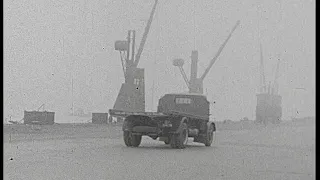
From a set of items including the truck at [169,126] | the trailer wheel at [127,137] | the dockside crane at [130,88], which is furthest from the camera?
the dockside crane at [130,88]

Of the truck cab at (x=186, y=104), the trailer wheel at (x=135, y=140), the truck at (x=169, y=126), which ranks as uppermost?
the truck cab at (x=186, y=104)

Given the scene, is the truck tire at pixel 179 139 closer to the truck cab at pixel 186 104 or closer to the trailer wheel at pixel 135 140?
the trailer wheel at pixel 135 140

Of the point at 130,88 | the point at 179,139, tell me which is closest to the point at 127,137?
the point at 179,139

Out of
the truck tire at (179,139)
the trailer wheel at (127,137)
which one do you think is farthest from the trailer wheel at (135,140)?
the truck tire at (179,139)

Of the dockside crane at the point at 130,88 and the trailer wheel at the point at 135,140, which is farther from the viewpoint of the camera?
the dockside crane at the point at 130,88

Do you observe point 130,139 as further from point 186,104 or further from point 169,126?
point 186,104

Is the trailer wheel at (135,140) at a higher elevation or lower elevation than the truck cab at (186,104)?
lower

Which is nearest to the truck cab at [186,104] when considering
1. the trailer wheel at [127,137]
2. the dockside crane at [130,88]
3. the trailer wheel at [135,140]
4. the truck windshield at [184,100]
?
the truck windshield at [184,100]

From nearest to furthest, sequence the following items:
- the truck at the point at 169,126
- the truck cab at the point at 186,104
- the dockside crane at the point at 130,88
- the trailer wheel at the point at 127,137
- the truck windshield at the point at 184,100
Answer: the truck at the point at 169,126
the trailer wheel at the point at 127,137
the truck cab at the point at 186,104
the truck windshield at the point at 184,100
the dockside crane at the point at 130,88

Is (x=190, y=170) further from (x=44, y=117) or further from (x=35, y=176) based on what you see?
(x=44, y=117)

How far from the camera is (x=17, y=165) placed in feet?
43.2

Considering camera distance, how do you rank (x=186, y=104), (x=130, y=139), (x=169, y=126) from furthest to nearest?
1. (x=186, y=104)
2. (x=130, y=139)
3. (x=169, y=126)

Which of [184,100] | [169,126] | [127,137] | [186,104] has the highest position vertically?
[184,100]
